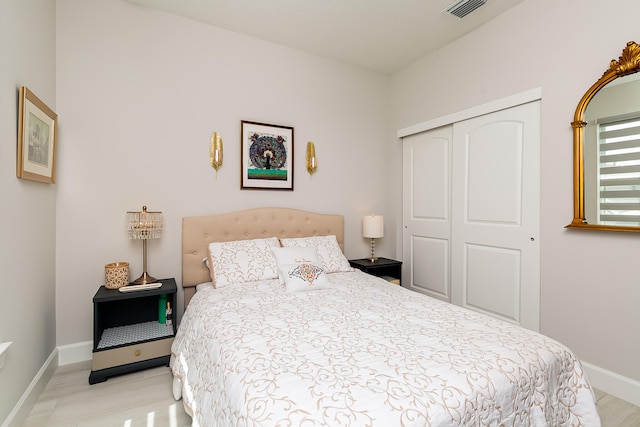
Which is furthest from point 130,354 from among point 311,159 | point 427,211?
point 427,211

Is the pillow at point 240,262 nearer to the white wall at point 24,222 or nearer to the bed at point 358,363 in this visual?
the bed at point 358,363

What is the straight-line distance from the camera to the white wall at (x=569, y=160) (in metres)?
2.00

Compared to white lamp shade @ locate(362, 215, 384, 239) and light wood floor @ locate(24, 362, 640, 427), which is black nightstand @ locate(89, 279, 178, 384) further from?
white lamp shade @ locate(362, 215, 384, 239)

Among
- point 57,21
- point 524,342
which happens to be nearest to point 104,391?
point 524,342

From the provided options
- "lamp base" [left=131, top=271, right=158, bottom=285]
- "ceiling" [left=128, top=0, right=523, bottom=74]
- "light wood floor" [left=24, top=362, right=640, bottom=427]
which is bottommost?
"light wood floor" [left=24, top=362, right=640, bottom=427]

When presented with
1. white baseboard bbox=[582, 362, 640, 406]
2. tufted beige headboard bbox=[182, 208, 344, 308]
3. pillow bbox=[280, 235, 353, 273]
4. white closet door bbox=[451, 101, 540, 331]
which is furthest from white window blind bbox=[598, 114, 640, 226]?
tufted beige headboard bbox=[182, 208, 344, 308]

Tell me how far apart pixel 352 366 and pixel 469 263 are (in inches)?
85.5

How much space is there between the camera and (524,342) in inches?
55.9

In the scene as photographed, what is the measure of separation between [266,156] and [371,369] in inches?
90.2

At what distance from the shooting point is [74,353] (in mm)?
2373

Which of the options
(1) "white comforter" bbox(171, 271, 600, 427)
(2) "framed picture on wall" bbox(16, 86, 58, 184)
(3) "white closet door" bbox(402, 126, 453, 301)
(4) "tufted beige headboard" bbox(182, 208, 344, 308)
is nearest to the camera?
(1) "white comforter" bbox(171, 271, 600, 427)

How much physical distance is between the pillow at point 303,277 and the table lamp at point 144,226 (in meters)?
1.01

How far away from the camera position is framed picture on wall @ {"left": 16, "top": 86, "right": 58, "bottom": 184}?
169cm

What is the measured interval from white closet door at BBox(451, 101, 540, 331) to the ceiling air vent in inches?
33.0
